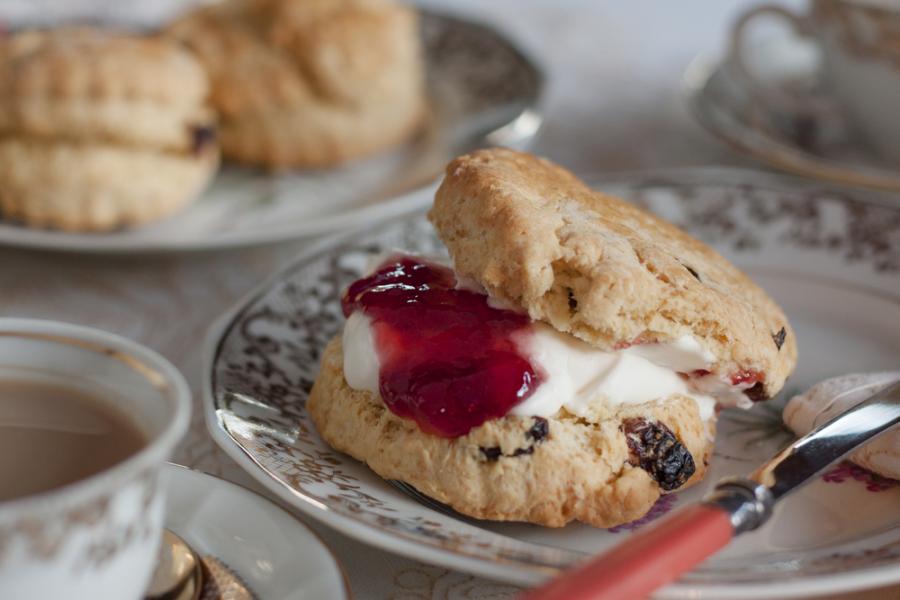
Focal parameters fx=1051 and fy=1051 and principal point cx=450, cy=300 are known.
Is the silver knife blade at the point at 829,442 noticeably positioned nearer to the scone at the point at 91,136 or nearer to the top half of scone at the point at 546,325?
the top half of scone at the point at 546,325

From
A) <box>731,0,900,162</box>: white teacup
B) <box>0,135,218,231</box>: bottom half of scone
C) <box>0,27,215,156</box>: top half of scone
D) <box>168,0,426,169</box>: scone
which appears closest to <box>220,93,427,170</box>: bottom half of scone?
<box>168,0,426,169</box>: scone

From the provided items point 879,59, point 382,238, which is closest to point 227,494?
point 382,238

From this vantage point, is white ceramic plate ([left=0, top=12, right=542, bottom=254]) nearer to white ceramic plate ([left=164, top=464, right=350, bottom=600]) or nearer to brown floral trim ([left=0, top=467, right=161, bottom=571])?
white ceramic plate ([left=164, top=464, right=350, bottom=600])

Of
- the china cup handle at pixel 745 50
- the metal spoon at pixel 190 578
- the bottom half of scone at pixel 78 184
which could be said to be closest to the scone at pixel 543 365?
the metal spoon at pixel 190 578

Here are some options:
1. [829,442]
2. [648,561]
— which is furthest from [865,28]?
[648,561]

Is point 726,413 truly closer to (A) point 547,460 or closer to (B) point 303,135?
(A) point 547,460

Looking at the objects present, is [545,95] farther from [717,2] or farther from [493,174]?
[717,2]
